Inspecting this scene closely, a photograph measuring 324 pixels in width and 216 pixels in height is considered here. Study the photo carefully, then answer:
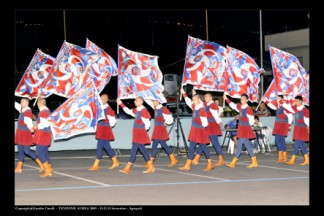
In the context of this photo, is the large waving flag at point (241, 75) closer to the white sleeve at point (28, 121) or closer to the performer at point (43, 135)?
the performer at point (43, 135)

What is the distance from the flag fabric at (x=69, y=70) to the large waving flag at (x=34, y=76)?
53 centimetres

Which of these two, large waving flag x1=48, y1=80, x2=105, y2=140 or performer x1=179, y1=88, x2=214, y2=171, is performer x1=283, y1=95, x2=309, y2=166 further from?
large waving flag x1=48, y1=80, x2=105, y2=140

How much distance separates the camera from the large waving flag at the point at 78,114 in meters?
14.6

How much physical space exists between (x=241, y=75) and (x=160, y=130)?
10.5 ft

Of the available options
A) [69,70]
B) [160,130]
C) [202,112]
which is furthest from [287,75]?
[69,70]

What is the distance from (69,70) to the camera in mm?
16969

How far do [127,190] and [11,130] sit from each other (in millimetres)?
3527

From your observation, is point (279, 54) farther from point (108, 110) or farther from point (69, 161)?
point (69, 161)

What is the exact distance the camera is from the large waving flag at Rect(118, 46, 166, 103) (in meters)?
17.2

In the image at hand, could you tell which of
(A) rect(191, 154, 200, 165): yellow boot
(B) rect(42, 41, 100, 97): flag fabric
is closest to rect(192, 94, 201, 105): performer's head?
(A) rect(191, 154, 200, 165): yellow boot

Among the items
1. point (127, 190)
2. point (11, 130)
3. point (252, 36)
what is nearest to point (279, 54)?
point (127, 190)

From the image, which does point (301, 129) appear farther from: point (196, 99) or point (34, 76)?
point (34, 76)

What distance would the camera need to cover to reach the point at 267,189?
12094mm

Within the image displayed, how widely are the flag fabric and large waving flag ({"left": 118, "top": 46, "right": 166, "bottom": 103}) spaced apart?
0.86 metres
